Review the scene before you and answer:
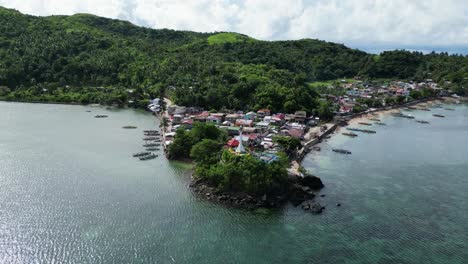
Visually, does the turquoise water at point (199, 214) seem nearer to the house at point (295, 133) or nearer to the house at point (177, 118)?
the house at point (295, 133)

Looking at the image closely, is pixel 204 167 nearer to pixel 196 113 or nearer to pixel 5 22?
pixel 196 113

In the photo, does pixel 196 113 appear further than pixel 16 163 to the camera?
Yes

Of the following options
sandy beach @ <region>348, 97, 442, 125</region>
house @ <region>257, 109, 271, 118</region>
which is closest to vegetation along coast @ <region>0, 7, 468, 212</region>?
house @ <region>257, 109, 271, 118</region>

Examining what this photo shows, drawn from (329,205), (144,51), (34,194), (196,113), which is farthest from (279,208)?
(144,51)

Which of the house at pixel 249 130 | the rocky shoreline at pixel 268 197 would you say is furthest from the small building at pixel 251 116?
the rocky shoreline at pixel 268 197

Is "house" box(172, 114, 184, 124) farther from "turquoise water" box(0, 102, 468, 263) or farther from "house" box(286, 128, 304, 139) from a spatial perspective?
"house" box(286, 128, 304, 139)
